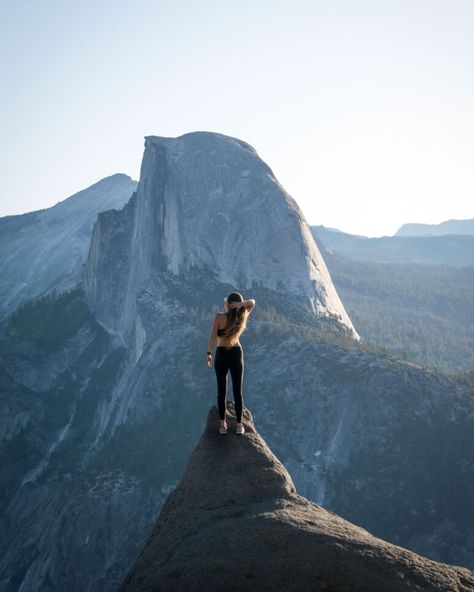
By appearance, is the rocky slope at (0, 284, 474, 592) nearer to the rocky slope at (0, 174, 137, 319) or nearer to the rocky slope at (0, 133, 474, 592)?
the rocky slope at (0, 133, 474, 592)

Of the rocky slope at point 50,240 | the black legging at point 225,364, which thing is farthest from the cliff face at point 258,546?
the rocky slope at point 50,240

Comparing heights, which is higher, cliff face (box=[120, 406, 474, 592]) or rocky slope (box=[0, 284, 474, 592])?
cliff face (box=[120, 406, 474, 592])

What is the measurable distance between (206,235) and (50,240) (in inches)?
3181

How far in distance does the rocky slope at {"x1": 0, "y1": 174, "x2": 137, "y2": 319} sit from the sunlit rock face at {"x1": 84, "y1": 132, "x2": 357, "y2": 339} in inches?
1085

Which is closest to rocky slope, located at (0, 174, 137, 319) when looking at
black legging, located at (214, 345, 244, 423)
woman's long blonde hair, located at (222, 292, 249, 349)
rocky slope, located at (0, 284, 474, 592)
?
rocky slope, located at (0, 284, 474, 592)

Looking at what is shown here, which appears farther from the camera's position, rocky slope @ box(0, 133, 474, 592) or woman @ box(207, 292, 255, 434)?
rocky slope @ box(0, 133, 474, 592)

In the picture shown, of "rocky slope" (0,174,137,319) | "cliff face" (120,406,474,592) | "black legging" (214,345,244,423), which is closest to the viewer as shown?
"cliff face" (120,406,474,592)

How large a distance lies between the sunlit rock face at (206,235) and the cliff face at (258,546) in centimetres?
7452

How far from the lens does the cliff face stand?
351 inches

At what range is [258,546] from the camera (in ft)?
32.0

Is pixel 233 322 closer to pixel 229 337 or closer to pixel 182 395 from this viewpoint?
pixel 229 337

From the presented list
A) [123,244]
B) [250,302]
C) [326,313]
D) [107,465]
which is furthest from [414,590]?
[123,244]

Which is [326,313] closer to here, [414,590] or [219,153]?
[219,153]

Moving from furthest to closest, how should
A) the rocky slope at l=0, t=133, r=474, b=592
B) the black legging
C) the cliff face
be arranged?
the rocky slope at l=0, t=133, r=474, b=592 < the black legging < the cliff face
